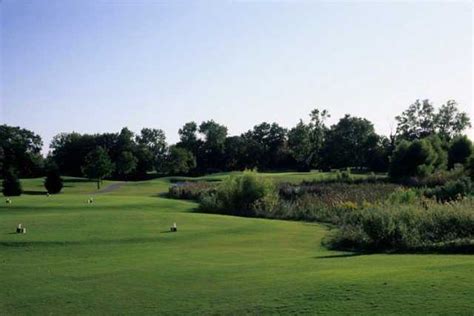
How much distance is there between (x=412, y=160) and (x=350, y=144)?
4204 centimetres

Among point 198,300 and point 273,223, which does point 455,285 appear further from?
point 273,223

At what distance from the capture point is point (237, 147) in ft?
352

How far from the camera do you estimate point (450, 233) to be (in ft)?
59.4

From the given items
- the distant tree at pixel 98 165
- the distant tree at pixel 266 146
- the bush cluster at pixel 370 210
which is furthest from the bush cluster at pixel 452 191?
the distant tree at pixel 266 146

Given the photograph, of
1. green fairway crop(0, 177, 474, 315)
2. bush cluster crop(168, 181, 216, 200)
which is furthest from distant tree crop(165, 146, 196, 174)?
green fairway crop(0, 177, 474, 315)

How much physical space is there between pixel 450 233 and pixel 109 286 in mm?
12024

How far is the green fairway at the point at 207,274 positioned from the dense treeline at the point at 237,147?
211 feet

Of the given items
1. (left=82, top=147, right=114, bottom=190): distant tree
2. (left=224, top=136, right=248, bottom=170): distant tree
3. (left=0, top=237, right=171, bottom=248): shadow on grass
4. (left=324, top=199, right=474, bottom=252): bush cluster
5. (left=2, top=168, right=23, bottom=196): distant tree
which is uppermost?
(left=224, top=136, right=248, bottom=170): distant tree

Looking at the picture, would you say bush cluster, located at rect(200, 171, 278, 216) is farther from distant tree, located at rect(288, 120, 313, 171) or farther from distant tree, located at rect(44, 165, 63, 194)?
distant tree, located at rect(288, 120, 313, 171)

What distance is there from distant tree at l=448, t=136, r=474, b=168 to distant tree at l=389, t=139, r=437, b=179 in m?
6.39

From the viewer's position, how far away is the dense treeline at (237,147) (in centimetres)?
9544

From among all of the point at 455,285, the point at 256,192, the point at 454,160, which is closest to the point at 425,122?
the point at 454,160

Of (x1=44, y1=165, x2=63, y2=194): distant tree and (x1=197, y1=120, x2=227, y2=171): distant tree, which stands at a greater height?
(x1=197, y1=120, x2=227, y2=171): distant tree

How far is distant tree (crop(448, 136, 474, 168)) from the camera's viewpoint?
61281 millimetres
